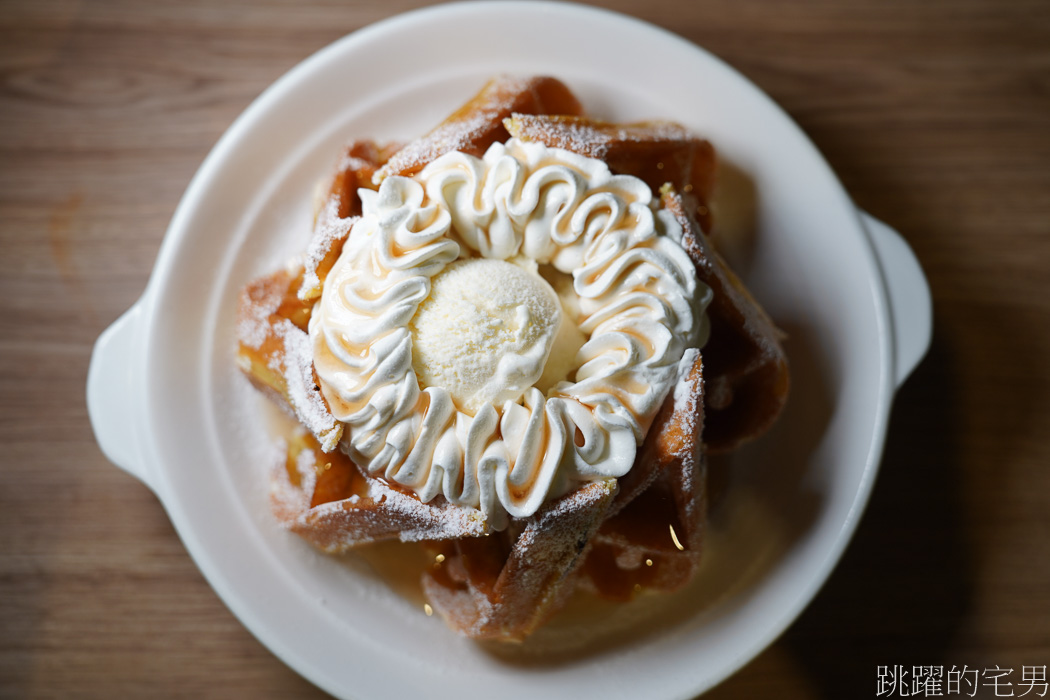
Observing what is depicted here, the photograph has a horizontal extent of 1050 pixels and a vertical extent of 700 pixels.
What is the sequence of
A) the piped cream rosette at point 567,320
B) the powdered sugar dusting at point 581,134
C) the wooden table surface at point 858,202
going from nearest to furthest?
the piped cream rosette at point 567,320 < the powdered sugar dusting at point 581,134 < the wooden table surface at point 858,202

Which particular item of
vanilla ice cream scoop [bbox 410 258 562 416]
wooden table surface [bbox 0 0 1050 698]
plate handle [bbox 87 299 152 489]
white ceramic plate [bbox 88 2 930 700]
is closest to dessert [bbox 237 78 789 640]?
vanilla ice cream scoop [bbox 410 258 562 416]

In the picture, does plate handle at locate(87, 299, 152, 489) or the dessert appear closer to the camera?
the dessert

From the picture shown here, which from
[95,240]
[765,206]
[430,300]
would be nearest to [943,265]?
[765,206]

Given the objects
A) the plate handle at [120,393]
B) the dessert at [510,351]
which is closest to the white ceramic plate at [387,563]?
the plate handle at [120,393]

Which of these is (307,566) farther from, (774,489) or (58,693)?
(774,489)

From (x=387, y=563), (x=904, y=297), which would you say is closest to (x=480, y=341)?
(x=387, y=563)

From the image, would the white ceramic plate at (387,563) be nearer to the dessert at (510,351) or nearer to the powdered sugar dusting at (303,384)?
the dessert at (510,351)

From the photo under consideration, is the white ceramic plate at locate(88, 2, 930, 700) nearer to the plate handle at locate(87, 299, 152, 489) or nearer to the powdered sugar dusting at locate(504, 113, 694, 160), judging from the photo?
the plate handle at locate(87, 299, 152, 489)
